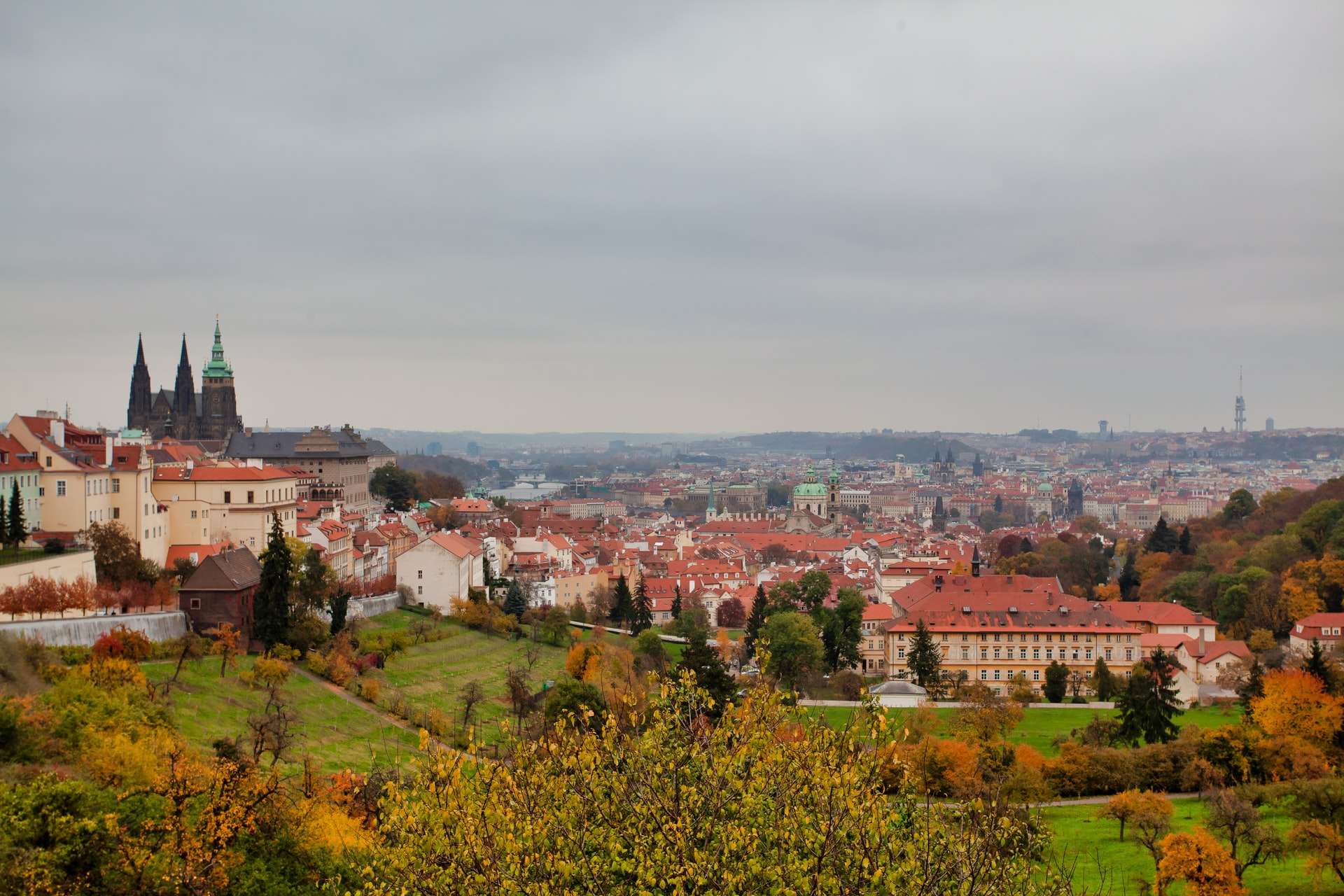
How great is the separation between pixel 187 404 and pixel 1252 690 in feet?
273

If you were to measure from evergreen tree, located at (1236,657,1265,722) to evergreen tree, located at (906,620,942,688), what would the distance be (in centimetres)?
1234

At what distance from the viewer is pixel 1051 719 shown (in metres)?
50.7

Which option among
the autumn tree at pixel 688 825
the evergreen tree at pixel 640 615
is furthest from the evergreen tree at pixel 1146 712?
the autumn tree at pixel 688 825

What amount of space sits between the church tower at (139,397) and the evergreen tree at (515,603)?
154 feet

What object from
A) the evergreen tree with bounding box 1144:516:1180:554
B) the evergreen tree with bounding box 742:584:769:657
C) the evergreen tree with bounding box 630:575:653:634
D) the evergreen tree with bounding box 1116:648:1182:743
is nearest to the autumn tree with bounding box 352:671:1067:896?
the evergreen tree with bounding box 1116:648:1182:743

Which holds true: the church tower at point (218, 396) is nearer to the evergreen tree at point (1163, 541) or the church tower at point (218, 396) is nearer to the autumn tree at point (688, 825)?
the evergreen tree at point (1163, 541)

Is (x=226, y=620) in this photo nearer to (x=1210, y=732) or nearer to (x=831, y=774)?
(x=1210, y=732)

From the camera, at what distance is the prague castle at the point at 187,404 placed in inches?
4070

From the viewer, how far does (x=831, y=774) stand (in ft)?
44.2

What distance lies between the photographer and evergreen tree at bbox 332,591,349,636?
47.0 meters

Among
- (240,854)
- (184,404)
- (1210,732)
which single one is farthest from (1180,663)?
(184,404)

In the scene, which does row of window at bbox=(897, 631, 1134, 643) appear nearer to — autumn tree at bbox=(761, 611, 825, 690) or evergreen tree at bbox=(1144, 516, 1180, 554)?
autumn tree at bbox=(761, 611, 825, 690)

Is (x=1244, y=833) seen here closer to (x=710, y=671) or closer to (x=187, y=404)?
(x=710, y=671)

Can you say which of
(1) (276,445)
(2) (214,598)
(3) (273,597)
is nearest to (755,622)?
(3) (273,597)
